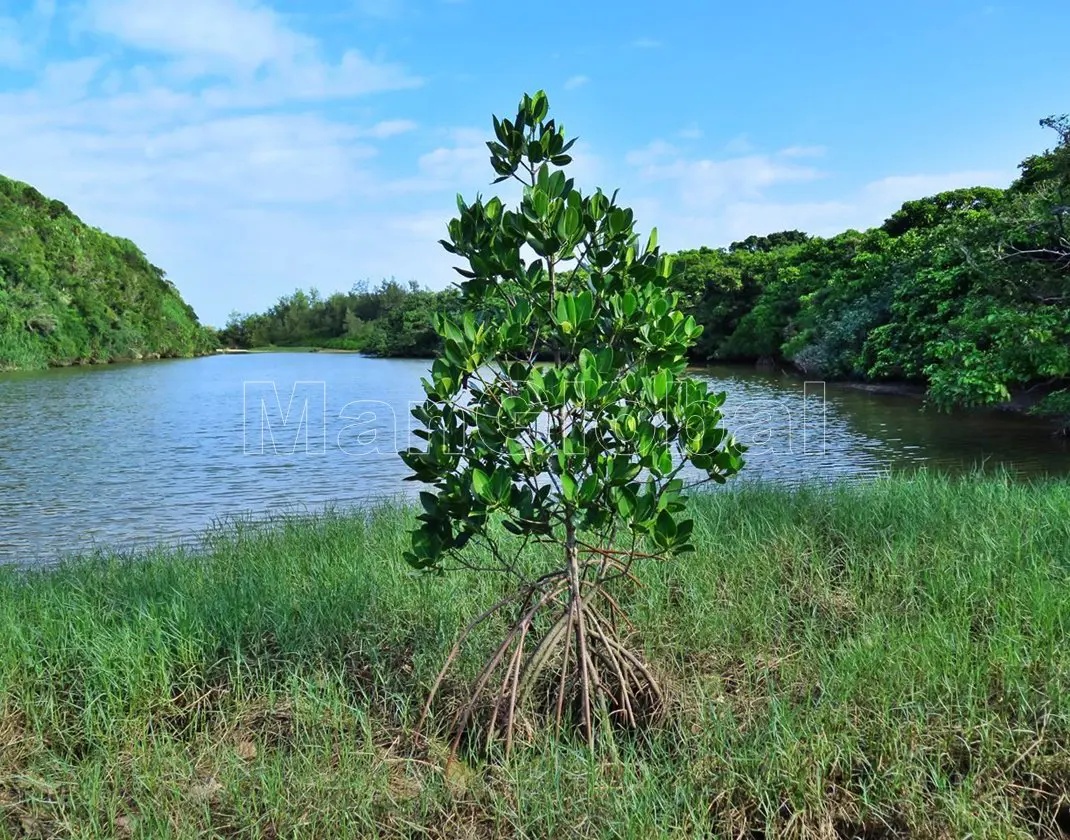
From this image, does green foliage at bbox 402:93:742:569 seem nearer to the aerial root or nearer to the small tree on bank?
the small tree on bank

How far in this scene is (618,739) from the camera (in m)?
2.44

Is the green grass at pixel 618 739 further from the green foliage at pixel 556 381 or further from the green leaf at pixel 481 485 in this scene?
the green leaf at pixel 481 485

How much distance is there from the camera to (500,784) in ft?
6.96

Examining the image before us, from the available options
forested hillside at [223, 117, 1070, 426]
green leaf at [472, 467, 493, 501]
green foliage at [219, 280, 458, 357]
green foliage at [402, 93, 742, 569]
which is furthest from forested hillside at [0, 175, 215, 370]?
green leaf at [472, 467, 493, 501]

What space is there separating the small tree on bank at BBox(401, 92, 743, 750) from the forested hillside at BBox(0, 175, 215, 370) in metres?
39.9

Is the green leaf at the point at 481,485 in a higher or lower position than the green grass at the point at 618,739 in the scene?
higher

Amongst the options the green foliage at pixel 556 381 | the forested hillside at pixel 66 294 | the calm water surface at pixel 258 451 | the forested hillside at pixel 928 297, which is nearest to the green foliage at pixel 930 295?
the forested hillside at pixel 928 297

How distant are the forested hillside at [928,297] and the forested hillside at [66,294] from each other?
1894 centimetres

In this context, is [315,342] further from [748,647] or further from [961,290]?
[748,647]

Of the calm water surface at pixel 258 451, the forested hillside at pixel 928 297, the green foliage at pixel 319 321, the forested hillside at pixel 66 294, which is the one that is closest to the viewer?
the calm water surface at pixel 258 451

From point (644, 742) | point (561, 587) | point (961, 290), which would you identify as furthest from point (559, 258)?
point (961, 290)

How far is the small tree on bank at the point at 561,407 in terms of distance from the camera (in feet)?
7.10

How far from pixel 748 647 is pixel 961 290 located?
16.3 metres

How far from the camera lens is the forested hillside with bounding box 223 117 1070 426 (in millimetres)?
8977
